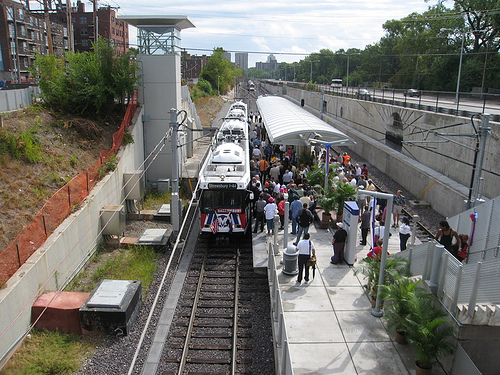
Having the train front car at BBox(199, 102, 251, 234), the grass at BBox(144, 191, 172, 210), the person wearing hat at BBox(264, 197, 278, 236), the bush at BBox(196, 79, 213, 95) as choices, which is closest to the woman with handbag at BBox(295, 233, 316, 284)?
the person wearing hat at BBox(264, 197, 278, 236)

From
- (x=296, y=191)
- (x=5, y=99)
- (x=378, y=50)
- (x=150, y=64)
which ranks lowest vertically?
(x=296, y=191)

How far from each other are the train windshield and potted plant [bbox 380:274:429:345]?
745cm

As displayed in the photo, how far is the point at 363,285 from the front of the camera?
11875 mm

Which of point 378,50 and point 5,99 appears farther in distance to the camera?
point 378,50

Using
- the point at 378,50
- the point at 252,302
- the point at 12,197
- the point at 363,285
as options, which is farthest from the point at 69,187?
the point at 378,50

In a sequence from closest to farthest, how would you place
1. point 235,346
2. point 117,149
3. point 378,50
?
point 235,346 < point 117,149 < point 378,50

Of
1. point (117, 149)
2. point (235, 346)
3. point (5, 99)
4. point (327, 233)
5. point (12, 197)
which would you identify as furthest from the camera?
point (117, 149)

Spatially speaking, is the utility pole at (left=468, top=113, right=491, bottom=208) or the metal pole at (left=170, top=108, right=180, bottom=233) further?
the metal pole at (left=170, top=108, right=180, bottom=233)

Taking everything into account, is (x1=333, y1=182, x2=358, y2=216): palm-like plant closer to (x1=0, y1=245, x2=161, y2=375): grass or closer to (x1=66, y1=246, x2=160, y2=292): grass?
(x1=66, y1=246, x2=160, y2=292): grass

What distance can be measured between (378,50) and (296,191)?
3385 inches

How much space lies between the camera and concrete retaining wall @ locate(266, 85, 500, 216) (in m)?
18.3

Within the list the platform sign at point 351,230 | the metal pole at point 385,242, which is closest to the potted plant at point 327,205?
the platform sign at point 351,230

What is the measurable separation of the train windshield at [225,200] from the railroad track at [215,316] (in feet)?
5.43

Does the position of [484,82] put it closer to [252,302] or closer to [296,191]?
[296,191]
